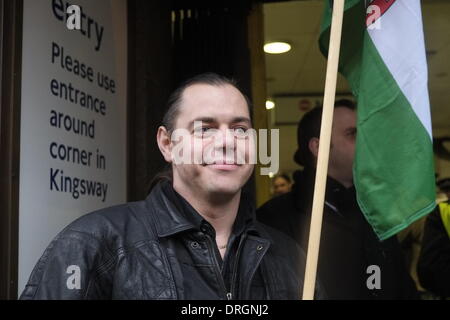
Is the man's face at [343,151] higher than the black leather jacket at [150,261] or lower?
higher

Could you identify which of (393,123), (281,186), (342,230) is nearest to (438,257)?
(342,230)

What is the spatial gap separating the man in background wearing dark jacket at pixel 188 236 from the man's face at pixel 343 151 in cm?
132

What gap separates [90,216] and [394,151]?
112 centimetres

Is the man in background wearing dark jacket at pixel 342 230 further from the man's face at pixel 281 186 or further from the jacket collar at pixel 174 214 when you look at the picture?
the man's face at pixel 281 186

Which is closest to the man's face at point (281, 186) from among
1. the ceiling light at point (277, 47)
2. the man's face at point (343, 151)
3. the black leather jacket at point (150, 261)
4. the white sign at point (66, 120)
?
the ceiling light at point (277, 47)

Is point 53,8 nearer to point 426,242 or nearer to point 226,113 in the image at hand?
point 226,113

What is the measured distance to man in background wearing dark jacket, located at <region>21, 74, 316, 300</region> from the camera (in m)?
1.84

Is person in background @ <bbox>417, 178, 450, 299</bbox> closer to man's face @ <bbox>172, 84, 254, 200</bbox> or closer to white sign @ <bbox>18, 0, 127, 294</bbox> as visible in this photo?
white sign @ <bbox>18, 0, 127, 294</bbox>

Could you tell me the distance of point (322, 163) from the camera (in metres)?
1.96

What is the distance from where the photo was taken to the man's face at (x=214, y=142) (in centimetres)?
196

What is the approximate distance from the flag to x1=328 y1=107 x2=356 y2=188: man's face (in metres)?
1.21

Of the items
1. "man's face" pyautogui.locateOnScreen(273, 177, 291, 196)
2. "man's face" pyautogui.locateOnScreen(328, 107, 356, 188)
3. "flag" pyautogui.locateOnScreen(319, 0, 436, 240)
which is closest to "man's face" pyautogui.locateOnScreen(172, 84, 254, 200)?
"flag" pyautogui.locateOnScreen(319, 0, 436, 240)

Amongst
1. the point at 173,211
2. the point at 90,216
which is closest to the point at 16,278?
the point at 90,216

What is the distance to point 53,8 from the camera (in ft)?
9.03
